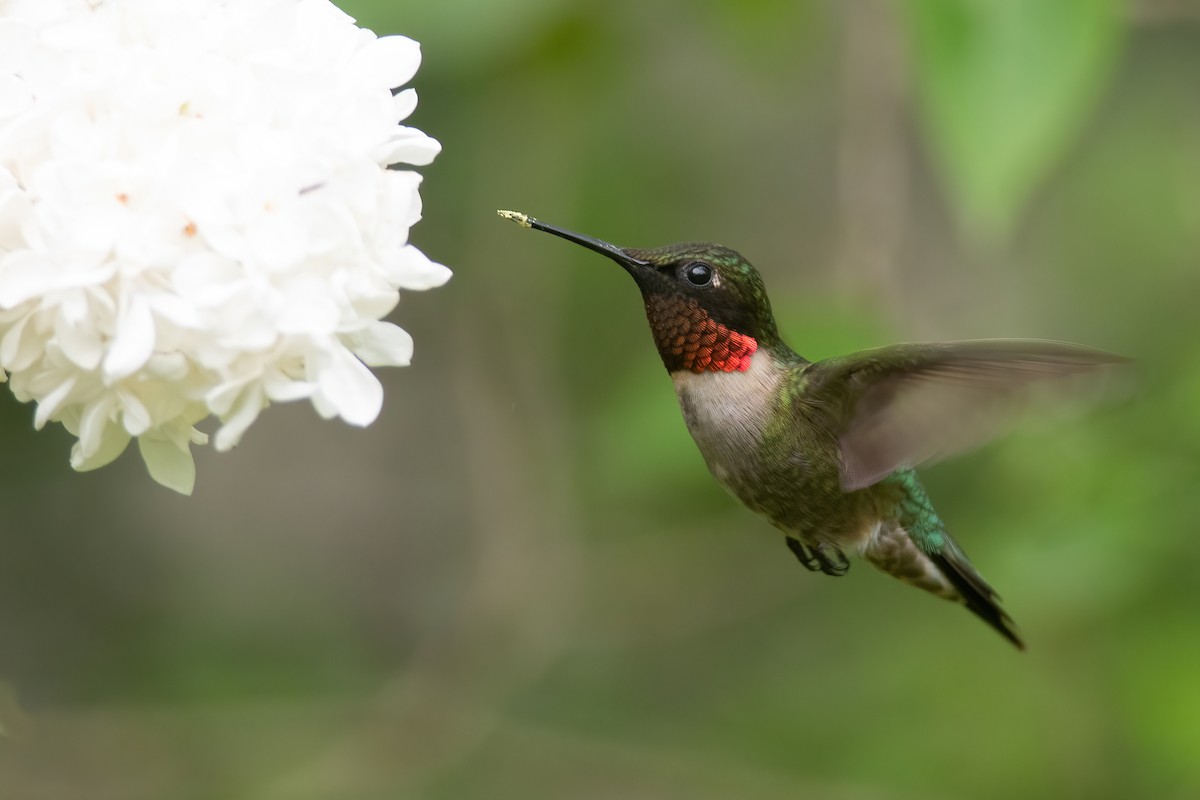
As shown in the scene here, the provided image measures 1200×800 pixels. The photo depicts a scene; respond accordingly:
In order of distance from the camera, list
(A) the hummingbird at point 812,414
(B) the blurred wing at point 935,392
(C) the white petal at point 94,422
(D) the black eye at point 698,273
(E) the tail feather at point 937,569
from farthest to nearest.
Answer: (E) the tail feather at point 937,569 < (D) the black eye at point 698,273 < (A) the hummingbird at point 812,414 < (B) the blurred wing at point 935,392 < (C) the white petal at point 94,422

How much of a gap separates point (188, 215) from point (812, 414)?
0.80 metres

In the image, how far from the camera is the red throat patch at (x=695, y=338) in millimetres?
1676

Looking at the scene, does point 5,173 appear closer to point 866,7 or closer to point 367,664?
point 866,7

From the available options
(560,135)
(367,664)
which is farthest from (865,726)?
(560,135)

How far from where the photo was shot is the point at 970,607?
Answer: 1.92 meters

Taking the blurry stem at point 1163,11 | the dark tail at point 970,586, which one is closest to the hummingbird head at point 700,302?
the dark tail at point 970,586

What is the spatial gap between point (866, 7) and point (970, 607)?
5.00ft

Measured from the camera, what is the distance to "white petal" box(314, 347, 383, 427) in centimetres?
122

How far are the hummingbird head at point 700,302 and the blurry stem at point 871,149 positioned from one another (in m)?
0.89

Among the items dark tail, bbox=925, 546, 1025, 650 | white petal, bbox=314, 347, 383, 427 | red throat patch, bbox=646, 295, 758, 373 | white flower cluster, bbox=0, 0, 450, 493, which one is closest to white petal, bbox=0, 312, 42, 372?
white flower cluster, bbox=0, 0, 450, 493

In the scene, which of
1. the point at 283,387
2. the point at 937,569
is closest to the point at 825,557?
the point at 937,569

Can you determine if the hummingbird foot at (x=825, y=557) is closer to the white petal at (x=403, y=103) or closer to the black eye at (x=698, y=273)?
the black eye at (x=698, y=273)

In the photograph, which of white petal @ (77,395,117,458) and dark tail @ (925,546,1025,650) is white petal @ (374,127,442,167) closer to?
white petal @ (77,395,117,458)

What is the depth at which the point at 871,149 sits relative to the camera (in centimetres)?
281
